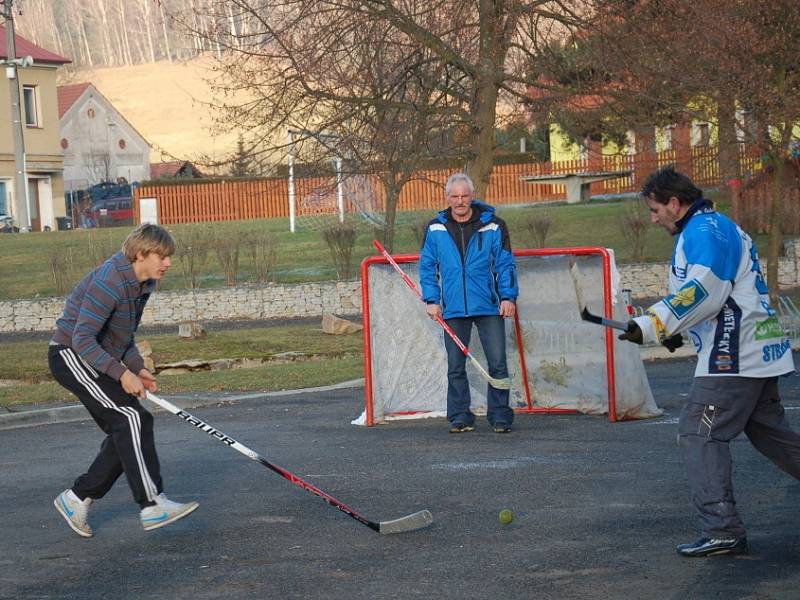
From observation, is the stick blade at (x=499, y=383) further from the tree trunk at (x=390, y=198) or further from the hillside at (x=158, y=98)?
the hillside at (x=158, y=98)

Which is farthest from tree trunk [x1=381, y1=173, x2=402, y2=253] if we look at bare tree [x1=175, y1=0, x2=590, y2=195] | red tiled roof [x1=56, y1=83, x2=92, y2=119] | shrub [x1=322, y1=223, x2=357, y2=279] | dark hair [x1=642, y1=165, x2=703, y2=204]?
red tiled roof [x1=56, y1=83, x2=92, y2=119]

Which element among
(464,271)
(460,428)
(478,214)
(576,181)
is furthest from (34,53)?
(460,428)

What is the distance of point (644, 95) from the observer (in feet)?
55.7

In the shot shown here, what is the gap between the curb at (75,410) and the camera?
11656 millimetres

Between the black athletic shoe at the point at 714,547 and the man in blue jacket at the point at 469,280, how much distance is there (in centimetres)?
407

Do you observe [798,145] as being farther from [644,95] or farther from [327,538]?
[327,538]

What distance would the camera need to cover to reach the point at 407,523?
21.3 ft

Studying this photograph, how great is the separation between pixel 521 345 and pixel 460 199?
1.84m

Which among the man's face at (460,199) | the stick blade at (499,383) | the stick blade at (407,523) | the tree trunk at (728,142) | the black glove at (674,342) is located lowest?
the stick blade at (407,523)

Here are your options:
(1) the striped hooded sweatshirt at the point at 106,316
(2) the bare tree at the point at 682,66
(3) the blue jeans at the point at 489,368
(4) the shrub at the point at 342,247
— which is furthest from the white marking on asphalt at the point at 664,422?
Result: (4) the shrub at the point at 342,247

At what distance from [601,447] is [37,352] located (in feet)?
38.4

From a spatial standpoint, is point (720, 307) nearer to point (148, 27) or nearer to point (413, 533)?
point (413, 533)

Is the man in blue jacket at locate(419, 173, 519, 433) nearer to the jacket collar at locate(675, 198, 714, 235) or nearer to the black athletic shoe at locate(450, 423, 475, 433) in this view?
the black athletic shoe at locate(450, 423, 475, 433)

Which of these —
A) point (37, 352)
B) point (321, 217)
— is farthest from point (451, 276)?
point (321, 217)
